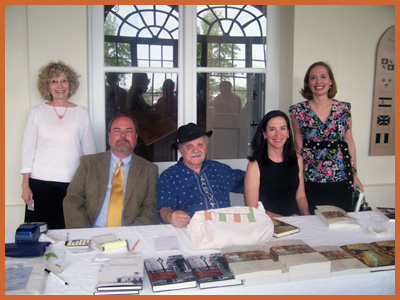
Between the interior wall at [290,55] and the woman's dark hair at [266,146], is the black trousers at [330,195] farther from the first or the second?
the interior wall at [290,55]

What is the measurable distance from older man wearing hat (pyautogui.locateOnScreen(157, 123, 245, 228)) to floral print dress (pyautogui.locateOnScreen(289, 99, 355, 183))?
0.78 m

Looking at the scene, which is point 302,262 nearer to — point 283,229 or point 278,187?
point 283,229

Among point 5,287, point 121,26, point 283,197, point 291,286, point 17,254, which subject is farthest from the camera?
point 121,26

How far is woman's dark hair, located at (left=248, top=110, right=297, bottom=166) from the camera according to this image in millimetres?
2338

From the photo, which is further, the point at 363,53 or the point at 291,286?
the point at 363,53

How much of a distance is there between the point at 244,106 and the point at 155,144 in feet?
3.11

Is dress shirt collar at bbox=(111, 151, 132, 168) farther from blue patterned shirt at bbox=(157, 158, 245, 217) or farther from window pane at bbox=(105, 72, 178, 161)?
window pane at bbox=(105, 72, 178, 161)

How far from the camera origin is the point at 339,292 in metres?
1.30

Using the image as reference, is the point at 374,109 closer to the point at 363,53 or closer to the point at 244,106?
the point at 363,53

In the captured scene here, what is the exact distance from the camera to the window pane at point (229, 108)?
3.33 metres

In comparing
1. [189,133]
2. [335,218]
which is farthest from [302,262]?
[189,133]

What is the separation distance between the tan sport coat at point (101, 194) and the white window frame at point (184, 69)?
2.80ft

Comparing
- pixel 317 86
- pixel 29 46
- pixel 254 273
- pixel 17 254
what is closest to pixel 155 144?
pixel 29 46

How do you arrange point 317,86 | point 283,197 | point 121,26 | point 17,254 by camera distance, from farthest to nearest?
point 121,26 → point 317,86 → point 283,197 → point 17,254
